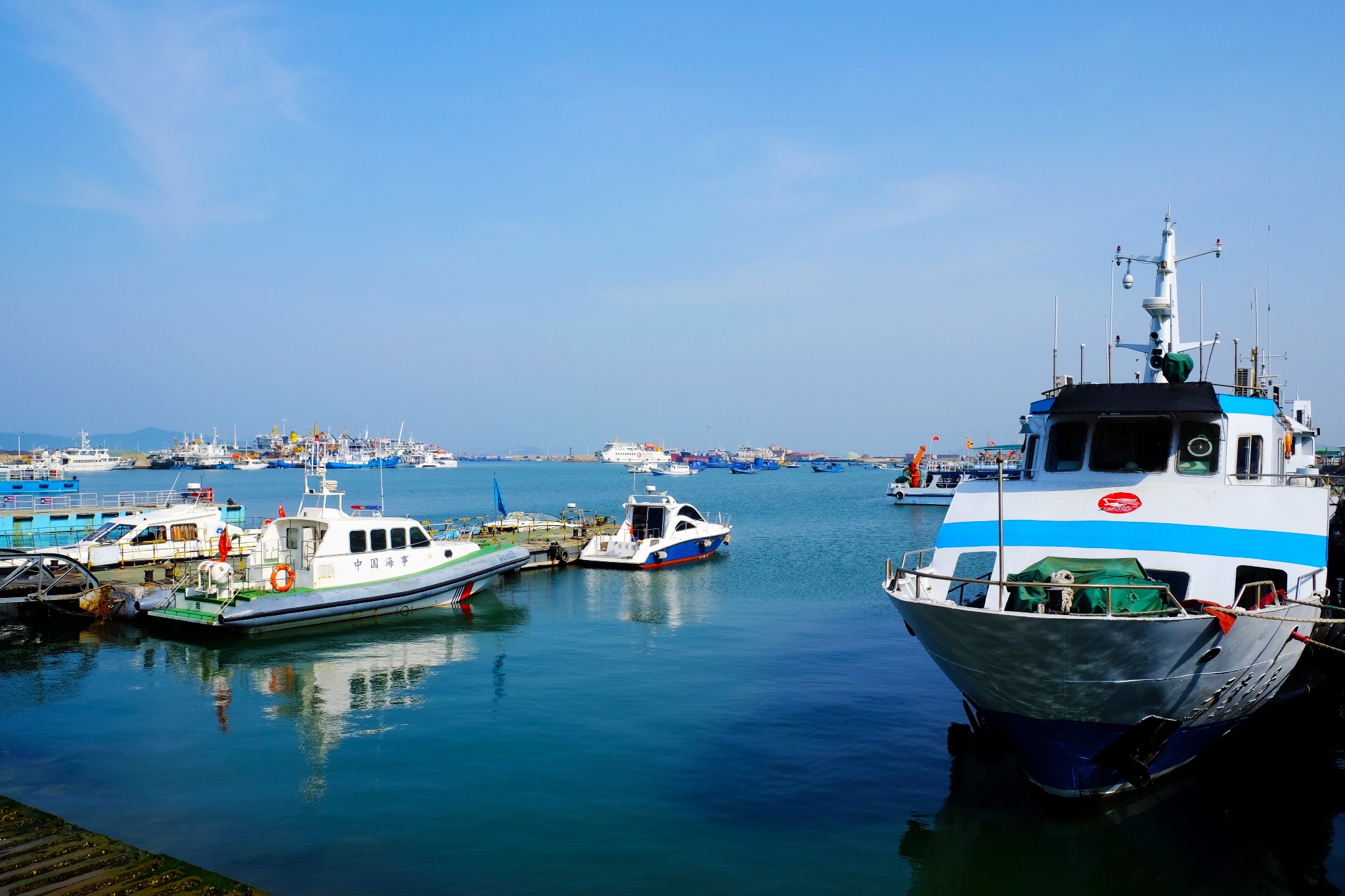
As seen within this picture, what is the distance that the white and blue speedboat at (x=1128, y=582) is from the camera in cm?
1087

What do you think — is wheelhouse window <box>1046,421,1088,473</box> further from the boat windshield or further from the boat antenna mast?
the boat windshield

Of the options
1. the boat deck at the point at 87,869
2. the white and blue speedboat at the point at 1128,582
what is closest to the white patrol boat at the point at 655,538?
the white and blue speedboat at the point at 1128,582

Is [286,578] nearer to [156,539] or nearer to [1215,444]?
[156,539]

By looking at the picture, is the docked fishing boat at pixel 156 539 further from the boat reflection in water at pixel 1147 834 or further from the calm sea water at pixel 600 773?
the boat reflection in water at pixel 1147 834

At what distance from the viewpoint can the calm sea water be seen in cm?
1129

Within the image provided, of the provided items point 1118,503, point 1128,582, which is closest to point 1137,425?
point 1118,503

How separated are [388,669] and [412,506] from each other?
74.3m

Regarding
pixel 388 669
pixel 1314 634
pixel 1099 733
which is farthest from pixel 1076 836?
pixel 388 669

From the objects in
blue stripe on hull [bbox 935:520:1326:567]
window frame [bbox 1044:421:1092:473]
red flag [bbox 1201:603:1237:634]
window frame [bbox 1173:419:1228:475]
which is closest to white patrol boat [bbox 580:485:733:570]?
window frame [bbox 1044:421:1092:473]

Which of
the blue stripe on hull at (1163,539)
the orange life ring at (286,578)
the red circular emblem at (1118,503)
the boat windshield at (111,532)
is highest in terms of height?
the red circular emblem at (1118,503)

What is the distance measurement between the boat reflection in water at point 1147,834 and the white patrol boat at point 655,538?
24989 mm

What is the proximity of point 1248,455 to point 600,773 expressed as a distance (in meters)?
12.4

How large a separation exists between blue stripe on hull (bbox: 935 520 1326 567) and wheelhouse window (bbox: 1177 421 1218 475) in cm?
168

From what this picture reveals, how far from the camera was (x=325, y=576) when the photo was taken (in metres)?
26.4
